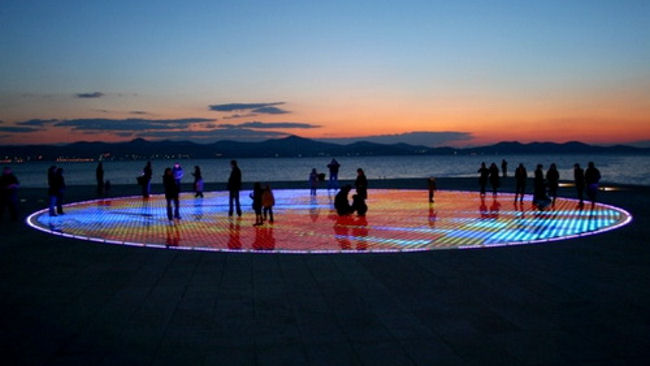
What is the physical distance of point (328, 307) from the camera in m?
6.86

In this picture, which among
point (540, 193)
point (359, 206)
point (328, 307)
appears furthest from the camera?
point (540, 193)

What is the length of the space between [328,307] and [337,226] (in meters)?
8.12

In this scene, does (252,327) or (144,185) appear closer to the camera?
(252,327)

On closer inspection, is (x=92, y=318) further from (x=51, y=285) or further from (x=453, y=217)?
(x=453, y=217)

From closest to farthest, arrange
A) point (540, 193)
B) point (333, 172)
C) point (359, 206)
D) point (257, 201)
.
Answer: point (257, 201)
point (359, 206)
point (540, 193)
point (333, 172)

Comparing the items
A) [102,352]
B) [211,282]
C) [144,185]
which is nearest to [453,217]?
[211,282]

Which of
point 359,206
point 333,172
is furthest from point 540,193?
point 333,172

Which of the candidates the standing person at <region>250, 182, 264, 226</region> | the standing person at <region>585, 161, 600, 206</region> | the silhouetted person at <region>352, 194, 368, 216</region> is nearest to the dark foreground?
the standing person at <region>250, 182, 264, 226</region>

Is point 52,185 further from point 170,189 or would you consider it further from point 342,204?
point 342,204

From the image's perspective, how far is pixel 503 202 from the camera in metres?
22.1

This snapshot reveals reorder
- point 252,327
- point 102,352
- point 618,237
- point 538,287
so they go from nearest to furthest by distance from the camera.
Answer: point 102,352 → point 252,327 → point 538,287 → point 618,237

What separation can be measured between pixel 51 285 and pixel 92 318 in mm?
2220

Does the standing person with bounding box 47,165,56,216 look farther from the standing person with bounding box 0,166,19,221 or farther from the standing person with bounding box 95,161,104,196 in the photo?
the standing person with bounding box 95,161,104,196

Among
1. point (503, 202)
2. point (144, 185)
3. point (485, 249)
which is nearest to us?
point (485, 249)
